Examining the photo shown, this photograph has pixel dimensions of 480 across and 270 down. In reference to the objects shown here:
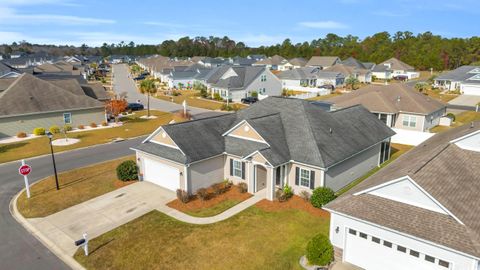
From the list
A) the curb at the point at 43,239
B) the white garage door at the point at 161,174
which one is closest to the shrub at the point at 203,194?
the white garage door at the point at 161,174

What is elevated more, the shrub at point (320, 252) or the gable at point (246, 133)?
the gable at point (246, 133)

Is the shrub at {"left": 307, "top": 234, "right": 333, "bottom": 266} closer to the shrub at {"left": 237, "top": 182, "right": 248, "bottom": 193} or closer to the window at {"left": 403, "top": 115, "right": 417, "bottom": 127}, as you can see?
the shrub at {"left": 237, "top": 182, "right": 248, "bottom": 193}

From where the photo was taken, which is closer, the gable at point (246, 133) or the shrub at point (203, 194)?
the shrub at point (203, 194)

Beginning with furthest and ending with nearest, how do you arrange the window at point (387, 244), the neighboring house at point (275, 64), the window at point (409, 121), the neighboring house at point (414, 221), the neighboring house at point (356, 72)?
the neighboring house at point (275, 64), the neighboring house at point (356, 72), the window at point (409, 121), the window at point (387, 244), the neighboring house at point (414, 221)

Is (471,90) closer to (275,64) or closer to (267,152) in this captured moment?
(267,152)

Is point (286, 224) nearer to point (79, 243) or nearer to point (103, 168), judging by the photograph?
point (79, 243)

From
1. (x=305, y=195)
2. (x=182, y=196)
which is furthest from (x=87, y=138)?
(x=305, y=195)

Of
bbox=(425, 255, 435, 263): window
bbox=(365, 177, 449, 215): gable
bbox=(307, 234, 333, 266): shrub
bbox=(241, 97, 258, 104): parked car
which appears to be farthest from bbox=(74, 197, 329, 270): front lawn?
bbox=(241, 97, 258, 104): parked car

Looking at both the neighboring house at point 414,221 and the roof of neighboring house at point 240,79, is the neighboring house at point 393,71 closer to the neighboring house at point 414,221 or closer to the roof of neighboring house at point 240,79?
Result: the roof of neighboring house at point 240,79
